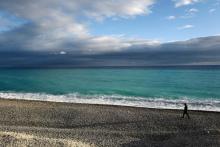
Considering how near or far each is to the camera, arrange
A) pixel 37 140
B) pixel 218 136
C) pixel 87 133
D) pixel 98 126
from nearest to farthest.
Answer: pixel 37 140, pixel 218 136, pixel 87 133, pixel 98 126

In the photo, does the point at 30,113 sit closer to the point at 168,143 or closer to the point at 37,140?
the point at 37,140

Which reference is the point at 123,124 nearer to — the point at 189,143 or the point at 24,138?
the point at 189,143

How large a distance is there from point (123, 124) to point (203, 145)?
7048 millimetres

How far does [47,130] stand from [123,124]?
17.0 ft

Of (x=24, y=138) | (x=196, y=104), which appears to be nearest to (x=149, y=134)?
(x=24, y=138)

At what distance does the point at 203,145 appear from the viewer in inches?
607

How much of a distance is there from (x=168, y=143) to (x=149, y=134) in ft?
9.55

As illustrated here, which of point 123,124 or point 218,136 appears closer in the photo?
point 218,136

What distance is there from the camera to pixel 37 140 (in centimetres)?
1456

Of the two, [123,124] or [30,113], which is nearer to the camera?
[123,124]

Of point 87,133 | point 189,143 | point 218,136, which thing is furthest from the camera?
point 87,133

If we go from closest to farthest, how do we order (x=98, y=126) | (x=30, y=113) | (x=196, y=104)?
(x=98, y=126)
(x=30, y=113)
(x=196, y=104)

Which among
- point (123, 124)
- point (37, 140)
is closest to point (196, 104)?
point (123, 124)

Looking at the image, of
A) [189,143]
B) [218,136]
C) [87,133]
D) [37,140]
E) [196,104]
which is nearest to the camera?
[37,140]
